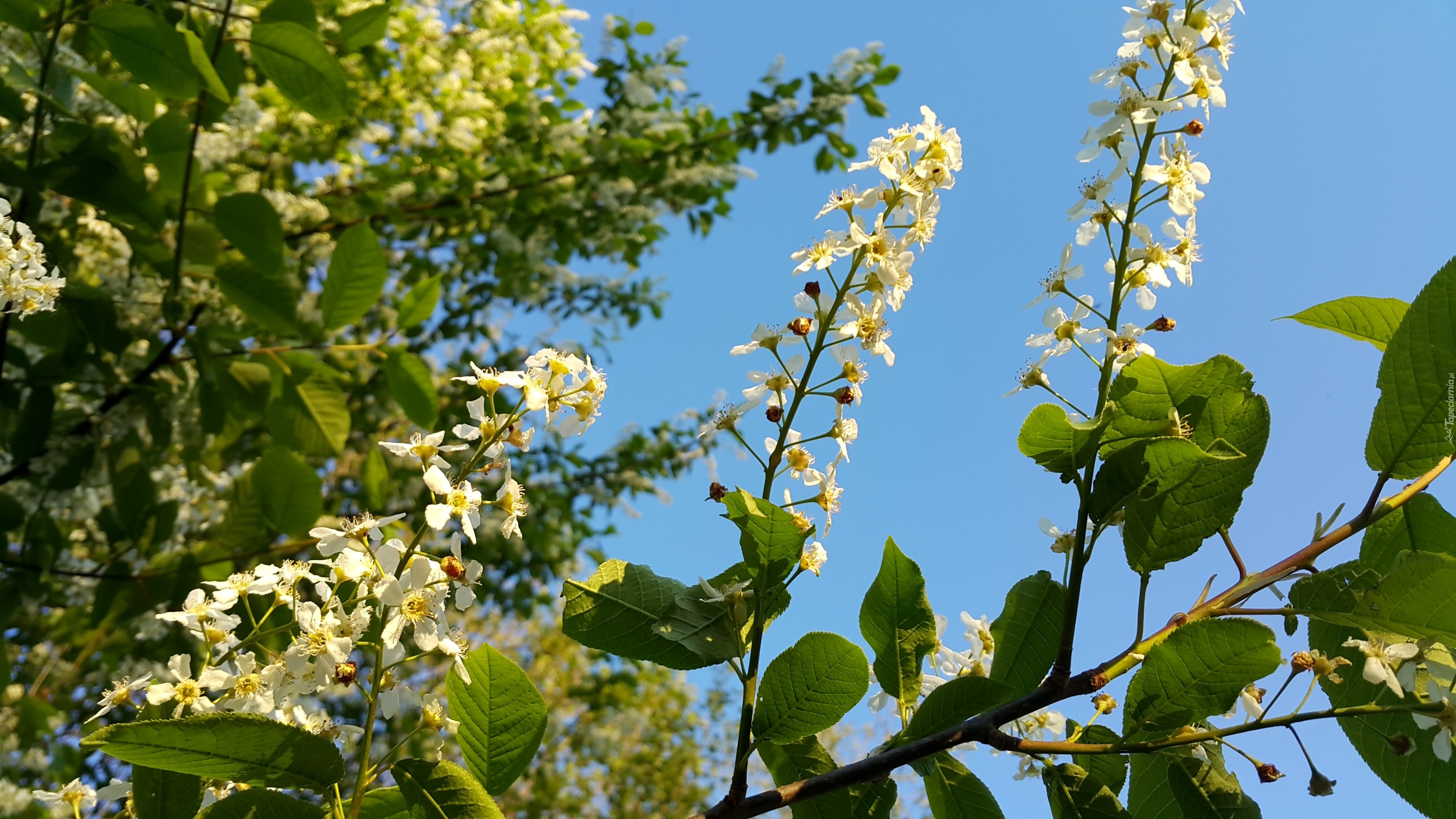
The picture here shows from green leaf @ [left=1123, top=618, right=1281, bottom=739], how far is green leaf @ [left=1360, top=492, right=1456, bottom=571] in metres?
0.27

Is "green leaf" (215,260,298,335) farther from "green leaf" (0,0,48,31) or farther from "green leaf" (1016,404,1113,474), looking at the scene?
"green leaf" (1016,404,1113,474)

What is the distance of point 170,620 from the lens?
0.99m

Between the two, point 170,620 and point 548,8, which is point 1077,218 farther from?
point 548,8

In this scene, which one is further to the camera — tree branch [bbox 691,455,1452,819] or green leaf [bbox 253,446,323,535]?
green leaf [bbox 253,446,323,535]

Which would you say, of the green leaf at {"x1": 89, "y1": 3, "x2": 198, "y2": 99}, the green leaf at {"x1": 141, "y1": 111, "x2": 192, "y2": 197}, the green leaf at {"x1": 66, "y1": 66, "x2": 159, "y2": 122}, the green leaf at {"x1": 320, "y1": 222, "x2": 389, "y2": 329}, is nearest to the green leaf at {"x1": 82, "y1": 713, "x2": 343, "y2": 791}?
the green leaf at {"x1": 320, "y1": 222, "x2": 389, "y2": 329}

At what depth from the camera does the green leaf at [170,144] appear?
7.26 ft

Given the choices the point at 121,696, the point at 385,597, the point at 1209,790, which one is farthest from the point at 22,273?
the point at 1209,790

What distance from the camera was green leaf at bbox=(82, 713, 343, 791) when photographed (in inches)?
27.6

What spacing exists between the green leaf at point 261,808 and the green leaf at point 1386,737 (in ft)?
3.10

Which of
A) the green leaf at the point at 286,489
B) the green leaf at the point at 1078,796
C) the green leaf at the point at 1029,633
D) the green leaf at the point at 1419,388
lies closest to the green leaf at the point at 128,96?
the green leaf at the point at 286,489

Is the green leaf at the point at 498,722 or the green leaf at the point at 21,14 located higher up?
the green leaf at the point at 21,14

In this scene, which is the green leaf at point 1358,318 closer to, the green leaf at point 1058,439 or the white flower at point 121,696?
the green leaf at point 1058,439

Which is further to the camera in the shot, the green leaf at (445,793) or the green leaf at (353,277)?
the green leaf at (353,277)

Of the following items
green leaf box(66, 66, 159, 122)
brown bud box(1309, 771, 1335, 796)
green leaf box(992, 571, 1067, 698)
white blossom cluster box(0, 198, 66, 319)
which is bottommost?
brown bud box(1309, 771, 1335, 796)
